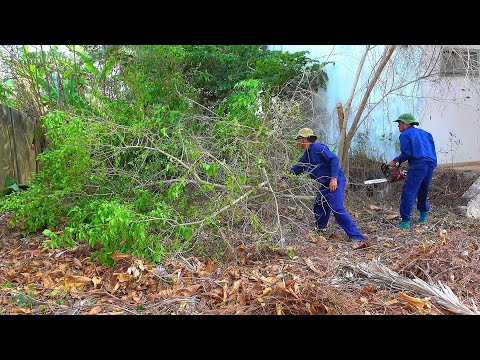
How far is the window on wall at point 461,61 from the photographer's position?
7.38 meters

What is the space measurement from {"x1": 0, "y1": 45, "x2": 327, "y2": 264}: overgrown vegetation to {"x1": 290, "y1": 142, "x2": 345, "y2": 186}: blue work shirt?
368 mm

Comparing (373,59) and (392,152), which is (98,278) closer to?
(373,59)

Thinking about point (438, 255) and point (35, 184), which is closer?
point (438, 255)

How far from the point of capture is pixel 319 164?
621cm

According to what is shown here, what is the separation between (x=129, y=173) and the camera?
5871 mm

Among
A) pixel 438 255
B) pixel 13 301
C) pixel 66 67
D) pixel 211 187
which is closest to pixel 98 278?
pixel 13 301

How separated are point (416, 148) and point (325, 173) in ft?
4.82

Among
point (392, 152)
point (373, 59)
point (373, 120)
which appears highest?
point (373, 59)

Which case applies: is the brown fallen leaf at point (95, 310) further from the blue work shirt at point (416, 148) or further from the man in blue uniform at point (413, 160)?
the blue work shirt at point (416, 148)

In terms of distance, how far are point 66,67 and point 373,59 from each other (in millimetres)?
5490

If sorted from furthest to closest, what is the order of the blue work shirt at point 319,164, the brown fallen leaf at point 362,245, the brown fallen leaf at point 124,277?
the blue work shirt at point 319,164
the brown fallen leaf at point 362,245
the brown fallen leaf at point 124,277

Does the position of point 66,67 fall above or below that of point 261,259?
above

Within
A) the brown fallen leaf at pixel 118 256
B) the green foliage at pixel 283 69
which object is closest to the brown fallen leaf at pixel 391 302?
the brown fallen leaf at pixel 118 256

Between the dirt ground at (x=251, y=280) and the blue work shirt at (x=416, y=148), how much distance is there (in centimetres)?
122
